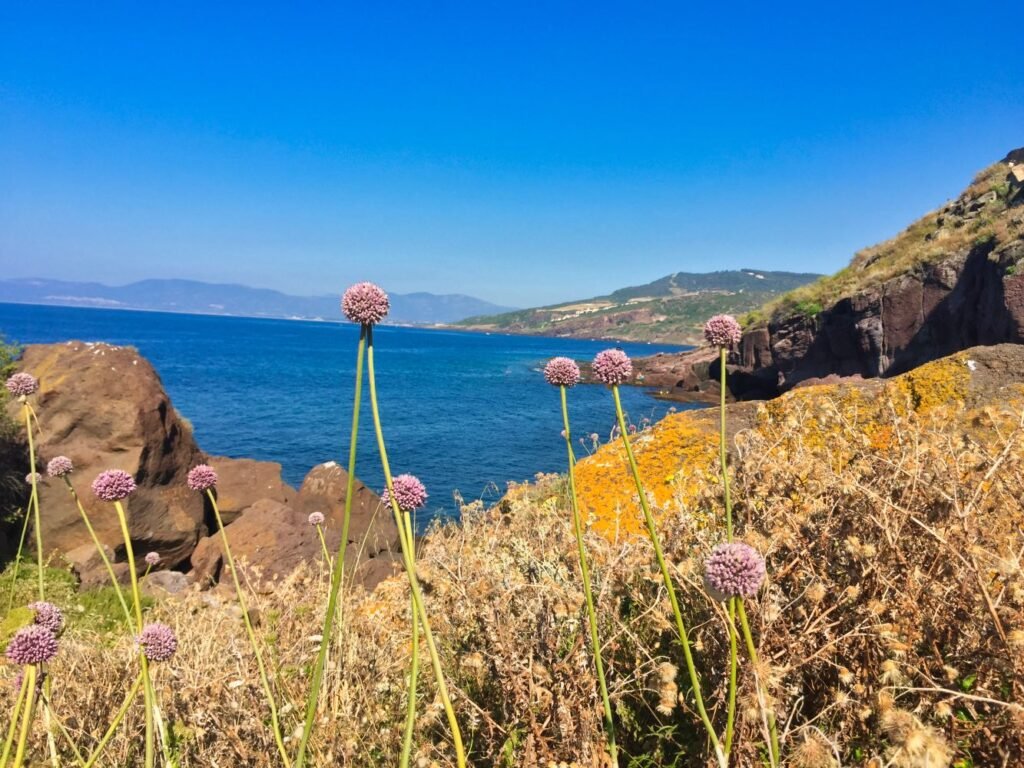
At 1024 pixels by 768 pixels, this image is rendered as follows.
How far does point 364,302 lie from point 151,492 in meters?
14.8

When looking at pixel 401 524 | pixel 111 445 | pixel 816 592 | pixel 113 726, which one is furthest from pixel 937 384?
pixel 111 445

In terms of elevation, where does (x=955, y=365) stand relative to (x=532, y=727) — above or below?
above

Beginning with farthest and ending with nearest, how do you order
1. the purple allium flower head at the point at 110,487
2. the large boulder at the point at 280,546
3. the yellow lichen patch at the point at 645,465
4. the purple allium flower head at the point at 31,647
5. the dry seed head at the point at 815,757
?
the large boulder at the point at 280,546 → the yellow lichen patch at the point at 645,465 → the purple allium flower head at the point at 110,487 → the purple allium flower head at the point at 31,647 → the dry seed head at the point at 815,757

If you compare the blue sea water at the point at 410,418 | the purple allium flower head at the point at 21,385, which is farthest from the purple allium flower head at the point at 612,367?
the blue sea water at the point at 410,418

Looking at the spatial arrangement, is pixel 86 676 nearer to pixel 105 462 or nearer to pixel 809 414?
pixel 809 414

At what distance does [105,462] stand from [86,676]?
12.6 metres

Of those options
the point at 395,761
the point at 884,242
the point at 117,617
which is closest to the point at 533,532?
the point at 395,761

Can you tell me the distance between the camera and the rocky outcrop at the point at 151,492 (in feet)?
39.8

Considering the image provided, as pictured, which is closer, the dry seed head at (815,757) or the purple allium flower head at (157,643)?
the dry seed head at (815,757)

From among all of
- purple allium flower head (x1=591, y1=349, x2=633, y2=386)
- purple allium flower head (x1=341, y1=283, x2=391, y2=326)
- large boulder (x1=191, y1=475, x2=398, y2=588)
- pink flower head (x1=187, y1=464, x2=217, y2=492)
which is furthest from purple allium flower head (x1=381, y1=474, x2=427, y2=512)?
large boulder (x1=191, y1=475, x2=398, y2=588)

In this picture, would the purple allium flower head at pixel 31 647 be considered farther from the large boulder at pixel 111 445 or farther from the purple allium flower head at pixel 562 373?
the large boulder at pixel 111 445

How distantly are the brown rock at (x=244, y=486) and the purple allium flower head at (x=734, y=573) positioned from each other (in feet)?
53.6

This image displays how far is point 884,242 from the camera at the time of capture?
38750 millimetres

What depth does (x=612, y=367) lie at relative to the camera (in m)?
2.69
